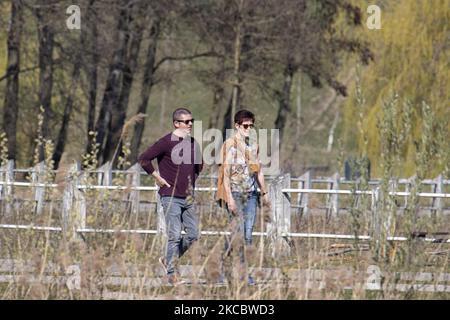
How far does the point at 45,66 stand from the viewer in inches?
1458

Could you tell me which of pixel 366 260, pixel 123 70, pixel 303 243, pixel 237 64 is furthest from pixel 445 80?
pixel 366 260

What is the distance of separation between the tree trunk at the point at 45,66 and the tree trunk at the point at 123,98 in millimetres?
2491

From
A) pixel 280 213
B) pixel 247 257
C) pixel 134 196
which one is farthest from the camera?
pixel 134 196

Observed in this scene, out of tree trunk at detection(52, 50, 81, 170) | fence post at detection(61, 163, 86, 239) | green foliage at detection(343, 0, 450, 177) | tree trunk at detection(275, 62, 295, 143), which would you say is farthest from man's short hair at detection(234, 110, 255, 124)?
tree trunk at detection(275, 62, 295, 143)

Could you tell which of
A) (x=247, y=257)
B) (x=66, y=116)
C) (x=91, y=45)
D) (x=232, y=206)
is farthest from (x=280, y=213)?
(x=66, y=116)

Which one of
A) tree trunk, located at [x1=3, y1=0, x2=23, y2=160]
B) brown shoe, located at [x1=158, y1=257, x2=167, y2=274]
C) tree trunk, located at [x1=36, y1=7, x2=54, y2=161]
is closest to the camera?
brown shoe, located at [x1=158, y1=257, x2=167, y2=274]

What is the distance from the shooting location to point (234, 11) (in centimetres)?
3997

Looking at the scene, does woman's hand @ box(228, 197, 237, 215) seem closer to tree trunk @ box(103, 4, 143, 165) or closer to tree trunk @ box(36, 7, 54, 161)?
tree trunk @ box(36, 7, 54, 161)

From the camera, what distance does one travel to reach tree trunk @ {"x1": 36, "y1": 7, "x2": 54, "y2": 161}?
34188mm

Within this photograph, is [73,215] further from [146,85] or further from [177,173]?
[146,85]

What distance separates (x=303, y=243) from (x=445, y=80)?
22317mm

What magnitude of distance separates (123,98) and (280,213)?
80.7ft

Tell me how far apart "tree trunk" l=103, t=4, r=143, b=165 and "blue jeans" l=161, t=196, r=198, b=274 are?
25344mm
